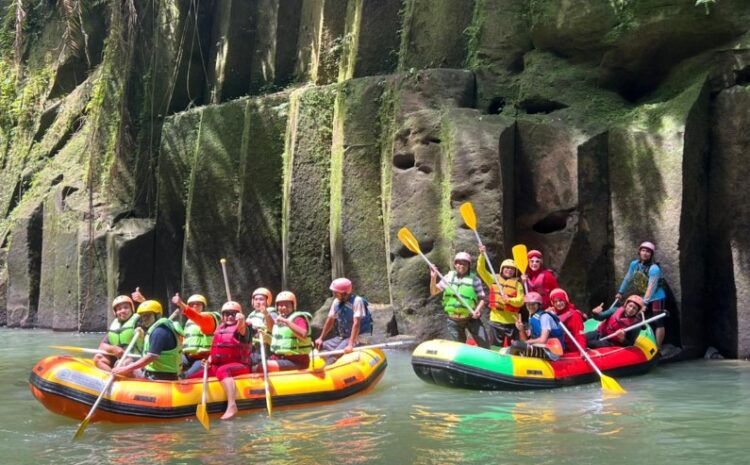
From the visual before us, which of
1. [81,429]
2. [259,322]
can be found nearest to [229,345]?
[259,322]

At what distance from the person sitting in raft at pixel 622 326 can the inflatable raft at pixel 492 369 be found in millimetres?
617

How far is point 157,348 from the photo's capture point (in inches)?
320

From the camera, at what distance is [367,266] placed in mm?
13477

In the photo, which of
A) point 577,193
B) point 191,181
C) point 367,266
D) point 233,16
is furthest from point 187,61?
point 577,193

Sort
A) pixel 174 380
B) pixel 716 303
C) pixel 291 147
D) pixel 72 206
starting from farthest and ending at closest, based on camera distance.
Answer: pixel 72 206
pixel 291 147
pixel 716 303
pixel 174 380

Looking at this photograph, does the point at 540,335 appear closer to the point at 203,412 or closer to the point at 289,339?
the point at 289,339


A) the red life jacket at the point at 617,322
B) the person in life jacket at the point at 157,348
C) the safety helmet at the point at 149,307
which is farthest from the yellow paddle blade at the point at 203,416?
the red life jacket at the point at 617,322

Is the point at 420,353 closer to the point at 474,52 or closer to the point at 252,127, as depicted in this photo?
the point at 474,52

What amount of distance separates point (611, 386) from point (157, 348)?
14.4ft

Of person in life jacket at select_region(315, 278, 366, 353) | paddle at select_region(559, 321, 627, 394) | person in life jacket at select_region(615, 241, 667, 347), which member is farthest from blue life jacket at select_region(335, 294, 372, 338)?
person in life jacket at select_region(615, 241, 667, 347)

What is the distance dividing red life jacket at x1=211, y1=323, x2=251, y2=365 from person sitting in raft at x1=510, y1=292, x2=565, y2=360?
9.45ft

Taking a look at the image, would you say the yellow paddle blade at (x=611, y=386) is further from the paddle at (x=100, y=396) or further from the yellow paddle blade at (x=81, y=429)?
the yellow paddle blade at (x=81, y=429)

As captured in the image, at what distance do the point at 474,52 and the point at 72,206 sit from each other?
8.38 m

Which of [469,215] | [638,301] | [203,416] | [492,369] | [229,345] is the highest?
[469,215]
